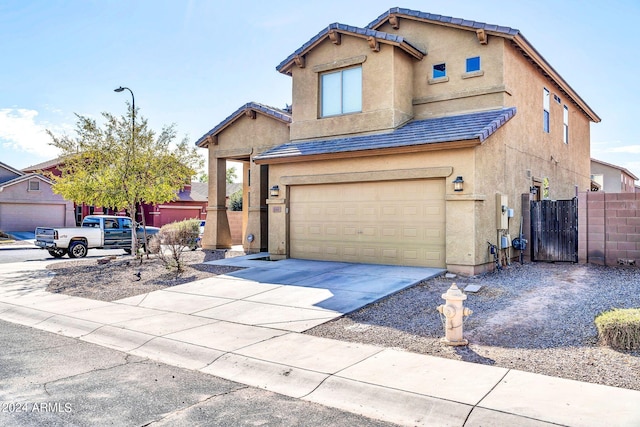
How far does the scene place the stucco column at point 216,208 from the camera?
65.4 ft

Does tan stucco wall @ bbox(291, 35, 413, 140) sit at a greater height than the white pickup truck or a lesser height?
greater

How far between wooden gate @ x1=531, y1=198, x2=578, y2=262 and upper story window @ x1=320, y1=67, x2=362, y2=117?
6410 mm

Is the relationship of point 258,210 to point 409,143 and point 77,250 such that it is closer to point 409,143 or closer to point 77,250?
point 409,143

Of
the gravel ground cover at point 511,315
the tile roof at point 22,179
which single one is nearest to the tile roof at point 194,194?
the tile roof at point 22,179

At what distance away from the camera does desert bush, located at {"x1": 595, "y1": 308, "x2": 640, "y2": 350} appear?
6.05 metres

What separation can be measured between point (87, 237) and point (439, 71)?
1650 cm

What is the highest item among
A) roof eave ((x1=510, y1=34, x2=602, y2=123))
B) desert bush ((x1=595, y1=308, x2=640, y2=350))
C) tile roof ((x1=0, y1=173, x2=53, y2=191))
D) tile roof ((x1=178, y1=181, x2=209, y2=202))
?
roof eave ((x1=510, y1=34, x2=602, y2=123))

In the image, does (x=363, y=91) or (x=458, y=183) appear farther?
(x=363, y=91)

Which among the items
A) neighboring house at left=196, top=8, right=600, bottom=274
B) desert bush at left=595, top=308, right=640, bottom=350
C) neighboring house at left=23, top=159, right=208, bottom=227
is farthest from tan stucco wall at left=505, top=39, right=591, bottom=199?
neighboring house at left=23, top=159, right=208, bottom=227

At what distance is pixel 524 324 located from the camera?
25.0ft

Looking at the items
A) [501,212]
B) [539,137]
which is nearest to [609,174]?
[539,137]

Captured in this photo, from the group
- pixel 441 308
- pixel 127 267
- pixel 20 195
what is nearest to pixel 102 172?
pixel 127 267

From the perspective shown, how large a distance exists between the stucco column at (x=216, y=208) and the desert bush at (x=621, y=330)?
15.7 meters

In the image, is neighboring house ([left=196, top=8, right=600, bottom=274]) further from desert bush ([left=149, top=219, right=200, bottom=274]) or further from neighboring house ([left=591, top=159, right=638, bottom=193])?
neighboring house ([left=591, top=159, right=638, bottom=193])
